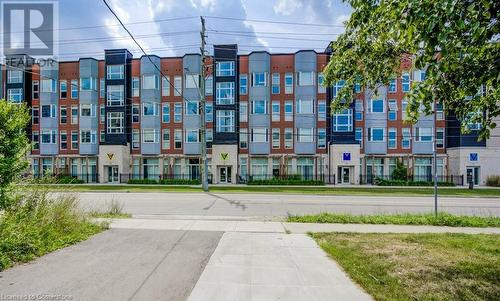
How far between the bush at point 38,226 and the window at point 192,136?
31.8 m

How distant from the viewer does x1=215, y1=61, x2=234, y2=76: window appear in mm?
40719

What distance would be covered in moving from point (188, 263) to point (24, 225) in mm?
4217

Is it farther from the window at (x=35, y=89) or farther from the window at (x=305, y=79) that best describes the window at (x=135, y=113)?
the window at (x=305, y=79)

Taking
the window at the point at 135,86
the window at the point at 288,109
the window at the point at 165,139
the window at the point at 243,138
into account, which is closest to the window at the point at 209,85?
the window at the point at 243,138

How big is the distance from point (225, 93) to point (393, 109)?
70.5ft

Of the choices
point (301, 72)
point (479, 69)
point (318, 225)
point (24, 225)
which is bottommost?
point (318, 225)

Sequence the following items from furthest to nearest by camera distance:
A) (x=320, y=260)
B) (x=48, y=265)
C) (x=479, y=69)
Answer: (x=320, y=260), (x=48, y=265), (x=479, y=69)

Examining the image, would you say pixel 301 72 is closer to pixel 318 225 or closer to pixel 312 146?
pixel 312 146

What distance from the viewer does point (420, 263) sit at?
6516 mm

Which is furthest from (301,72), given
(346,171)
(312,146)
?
(346,171)

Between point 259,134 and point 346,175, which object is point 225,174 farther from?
point 346,175

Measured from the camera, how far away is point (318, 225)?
11.2 meters

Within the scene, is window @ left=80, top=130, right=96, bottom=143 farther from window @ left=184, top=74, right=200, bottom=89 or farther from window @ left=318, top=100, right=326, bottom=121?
window @ left=318, top=100, right=326, bottom=121

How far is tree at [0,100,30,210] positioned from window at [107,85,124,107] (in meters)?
36.3
